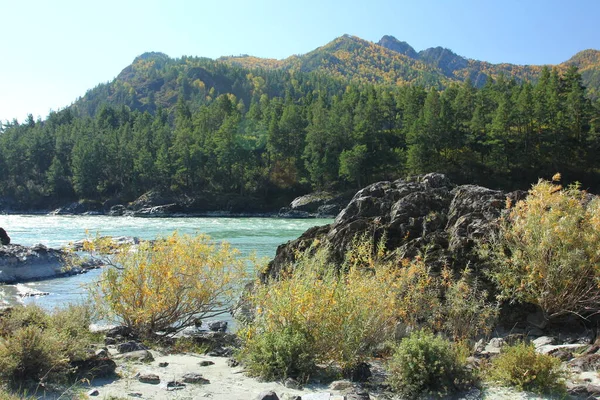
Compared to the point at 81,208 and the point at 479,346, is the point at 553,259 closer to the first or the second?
the point at 479,346

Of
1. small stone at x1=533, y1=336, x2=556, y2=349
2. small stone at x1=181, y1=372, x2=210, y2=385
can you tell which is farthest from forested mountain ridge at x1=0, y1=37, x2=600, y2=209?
small stone at x1=181, y1=372, x2=210, y2=385

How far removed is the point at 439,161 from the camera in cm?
8612

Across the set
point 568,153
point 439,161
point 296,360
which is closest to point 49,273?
point 296,360

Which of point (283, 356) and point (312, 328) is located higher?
point (312, 328)

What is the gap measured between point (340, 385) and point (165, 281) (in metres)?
4.77

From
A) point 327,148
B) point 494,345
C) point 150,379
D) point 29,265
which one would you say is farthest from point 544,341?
point 327,148

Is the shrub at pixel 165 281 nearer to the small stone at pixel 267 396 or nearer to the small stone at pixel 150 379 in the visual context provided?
the small stone at pixel 150 379

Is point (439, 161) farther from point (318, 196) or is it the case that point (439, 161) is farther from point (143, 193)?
point (143, 193)

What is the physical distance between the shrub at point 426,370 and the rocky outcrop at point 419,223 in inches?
177

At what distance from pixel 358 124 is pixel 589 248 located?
8527 centimetres

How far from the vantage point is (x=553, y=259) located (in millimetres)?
10711

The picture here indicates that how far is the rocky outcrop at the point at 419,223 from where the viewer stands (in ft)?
42.0

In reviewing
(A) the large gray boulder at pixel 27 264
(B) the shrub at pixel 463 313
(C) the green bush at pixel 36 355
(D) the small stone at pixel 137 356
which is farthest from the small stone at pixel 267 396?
(A) the large gray boulder at pixel 27 264

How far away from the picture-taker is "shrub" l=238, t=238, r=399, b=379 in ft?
26.2
